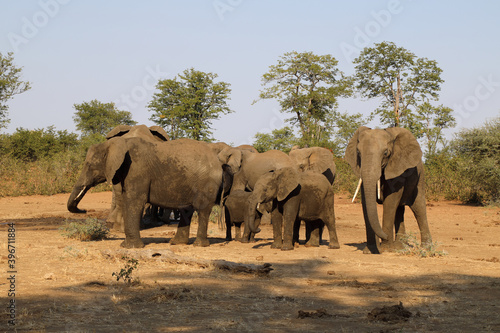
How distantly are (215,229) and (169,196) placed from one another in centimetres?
487

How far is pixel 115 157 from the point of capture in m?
11.5

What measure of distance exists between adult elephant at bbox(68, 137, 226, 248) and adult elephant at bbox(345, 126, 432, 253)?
3.14m

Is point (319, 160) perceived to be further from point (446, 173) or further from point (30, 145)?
point (30, 145)

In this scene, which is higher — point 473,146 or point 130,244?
point 473,146

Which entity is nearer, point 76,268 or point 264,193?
point 76,268

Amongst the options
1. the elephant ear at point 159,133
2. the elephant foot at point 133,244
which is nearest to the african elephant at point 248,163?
the elephant ear at point 159,133

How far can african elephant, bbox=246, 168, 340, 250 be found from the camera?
478 inches

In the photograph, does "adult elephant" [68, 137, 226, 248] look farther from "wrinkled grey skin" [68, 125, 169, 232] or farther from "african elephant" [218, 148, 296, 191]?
"african elephant" [218, 148, 296, 191]

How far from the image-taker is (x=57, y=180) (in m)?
31.3

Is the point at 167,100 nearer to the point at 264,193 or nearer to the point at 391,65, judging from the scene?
the point at 391,65

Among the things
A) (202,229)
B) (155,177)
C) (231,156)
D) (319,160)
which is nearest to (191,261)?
(155,177)

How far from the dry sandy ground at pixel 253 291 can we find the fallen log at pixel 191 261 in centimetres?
8

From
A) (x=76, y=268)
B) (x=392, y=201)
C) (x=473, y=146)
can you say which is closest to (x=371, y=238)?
(x=392, y=201)

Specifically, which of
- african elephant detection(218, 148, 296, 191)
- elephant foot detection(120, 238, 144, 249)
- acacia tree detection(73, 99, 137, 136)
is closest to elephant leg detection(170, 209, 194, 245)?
elephant foot detection(120, 238, 144, 249)
